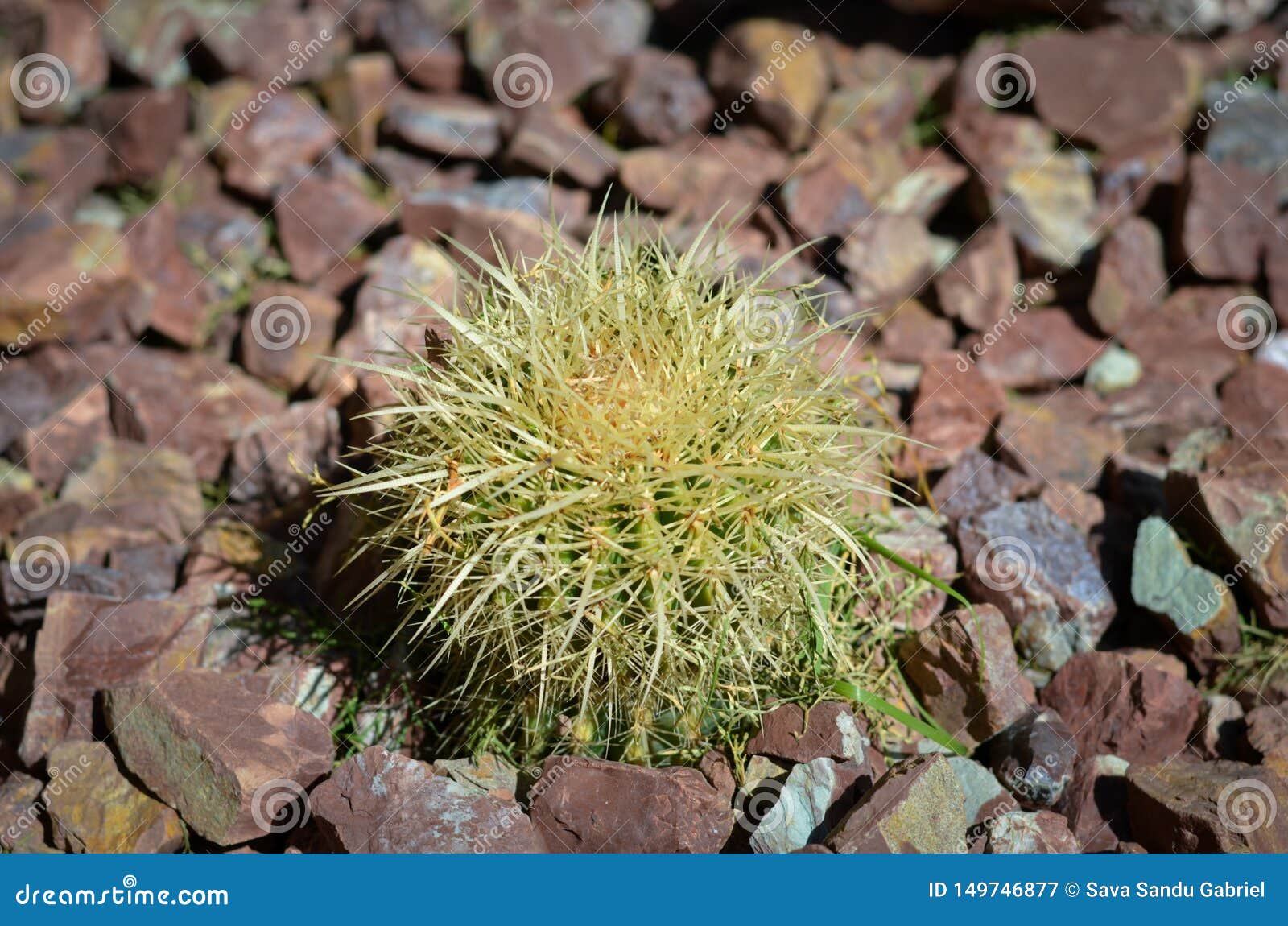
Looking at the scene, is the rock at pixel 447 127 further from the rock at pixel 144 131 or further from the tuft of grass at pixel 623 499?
the tuft of grass at pixel 623 499

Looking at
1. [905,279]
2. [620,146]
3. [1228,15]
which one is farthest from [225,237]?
[1228,15]

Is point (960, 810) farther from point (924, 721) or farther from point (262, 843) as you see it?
point (262, 843)

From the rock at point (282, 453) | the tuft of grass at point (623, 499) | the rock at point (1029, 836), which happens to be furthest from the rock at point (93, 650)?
the rock at point (1029, 836)

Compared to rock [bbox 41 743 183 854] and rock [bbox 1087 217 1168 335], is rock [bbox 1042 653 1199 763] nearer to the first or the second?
rock [bbox 1087 217 1168 335]

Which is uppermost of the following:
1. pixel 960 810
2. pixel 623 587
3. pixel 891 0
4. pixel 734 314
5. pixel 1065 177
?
pixel 891 0

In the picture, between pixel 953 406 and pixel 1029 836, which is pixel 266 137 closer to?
pixel 953 406

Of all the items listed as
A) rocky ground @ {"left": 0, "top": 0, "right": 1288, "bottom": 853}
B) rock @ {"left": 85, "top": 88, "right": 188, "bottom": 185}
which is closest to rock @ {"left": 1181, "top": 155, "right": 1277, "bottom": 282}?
rocky ground @ {"left": 0, "top": 0, "right": 1288, "bottom": 853}
